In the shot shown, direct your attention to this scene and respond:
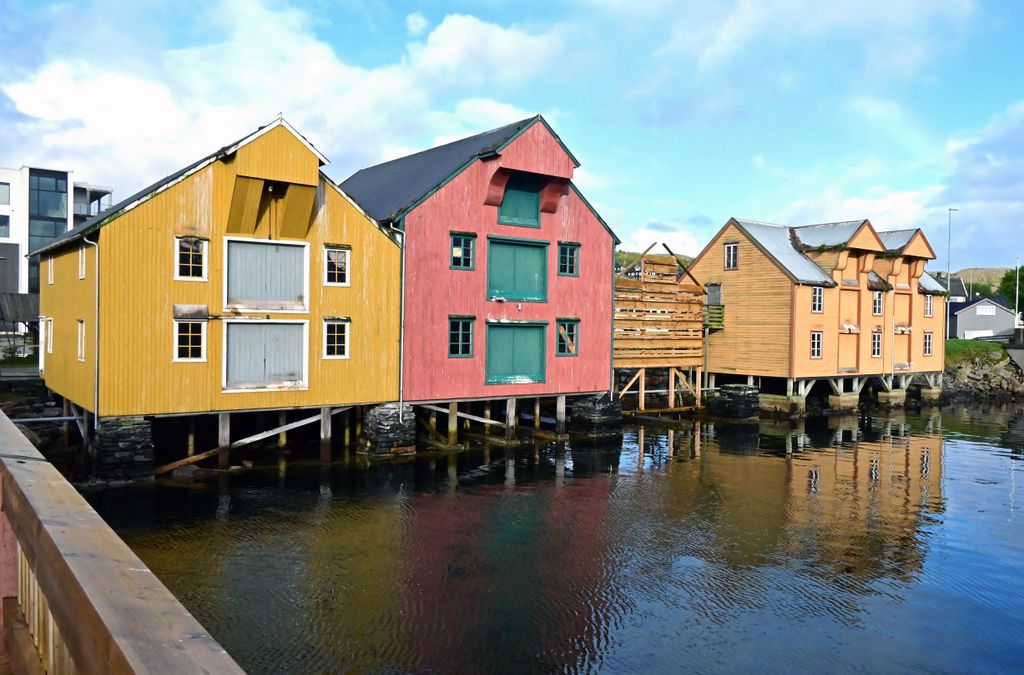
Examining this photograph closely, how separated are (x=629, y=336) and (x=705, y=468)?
10911mm

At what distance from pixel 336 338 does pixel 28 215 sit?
55.5 m

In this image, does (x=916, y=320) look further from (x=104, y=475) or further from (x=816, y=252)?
(x=104, y=475)

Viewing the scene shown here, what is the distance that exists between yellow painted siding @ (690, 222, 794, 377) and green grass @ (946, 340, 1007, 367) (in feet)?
88.2

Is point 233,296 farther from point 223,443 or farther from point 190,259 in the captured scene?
point 223,443

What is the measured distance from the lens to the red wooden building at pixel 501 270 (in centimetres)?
2692

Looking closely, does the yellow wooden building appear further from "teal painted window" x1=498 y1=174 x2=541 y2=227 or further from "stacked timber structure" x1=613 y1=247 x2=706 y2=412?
"stacked timber structure" x1=613 y1=247 x2=706 y2=412

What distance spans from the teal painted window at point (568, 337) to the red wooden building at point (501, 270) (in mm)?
43

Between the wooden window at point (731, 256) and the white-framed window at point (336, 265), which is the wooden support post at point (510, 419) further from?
the wooden window at point (731, 256)

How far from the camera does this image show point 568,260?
101 feet

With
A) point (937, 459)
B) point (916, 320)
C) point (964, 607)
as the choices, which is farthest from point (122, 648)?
point (916, 320)

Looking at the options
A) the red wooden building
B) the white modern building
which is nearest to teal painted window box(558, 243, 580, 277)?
the red wooden building

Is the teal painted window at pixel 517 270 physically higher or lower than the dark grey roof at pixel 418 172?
lower

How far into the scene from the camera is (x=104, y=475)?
20484 millimetres

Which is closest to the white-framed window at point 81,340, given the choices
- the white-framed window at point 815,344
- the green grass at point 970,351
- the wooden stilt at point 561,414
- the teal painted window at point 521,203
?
the teal painted window at point 521,203
